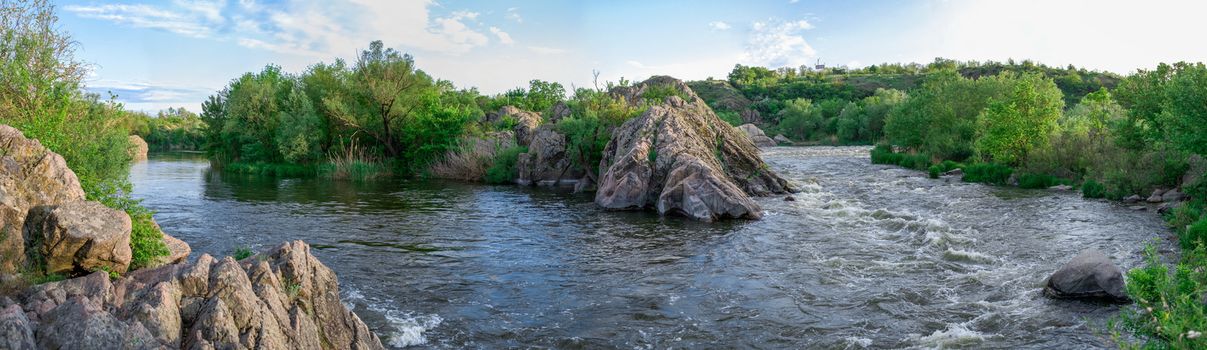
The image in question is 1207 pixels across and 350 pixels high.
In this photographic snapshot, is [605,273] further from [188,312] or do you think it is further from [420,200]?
[420,200]

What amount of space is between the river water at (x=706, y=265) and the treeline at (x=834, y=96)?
41808 mm

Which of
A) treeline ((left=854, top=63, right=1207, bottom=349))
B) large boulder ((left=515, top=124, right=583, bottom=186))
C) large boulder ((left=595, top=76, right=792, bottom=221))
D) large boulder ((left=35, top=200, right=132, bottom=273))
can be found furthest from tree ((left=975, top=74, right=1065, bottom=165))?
large boulder ((left=35, top=200, right=132, bottom=273))

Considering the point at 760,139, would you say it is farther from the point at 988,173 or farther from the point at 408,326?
the point at 408,326

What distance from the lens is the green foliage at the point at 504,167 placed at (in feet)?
132

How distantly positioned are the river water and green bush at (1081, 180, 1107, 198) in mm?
819

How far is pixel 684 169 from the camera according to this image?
25.7m

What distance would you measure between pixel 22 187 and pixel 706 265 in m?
13.0

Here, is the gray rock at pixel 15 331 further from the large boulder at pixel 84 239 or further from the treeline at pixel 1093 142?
the treeline at pixel 1093 142

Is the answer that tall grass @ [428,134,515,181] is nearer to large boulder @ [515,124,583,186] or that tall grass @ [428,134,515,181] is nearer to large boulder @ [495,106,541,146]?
large boulder @ [495,106,541,146]

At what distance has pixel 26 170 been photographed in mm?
9688

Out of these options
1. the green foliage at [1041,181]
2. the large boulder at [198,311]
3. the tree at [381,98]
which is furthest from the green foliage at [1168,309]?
the tree at [381,98]

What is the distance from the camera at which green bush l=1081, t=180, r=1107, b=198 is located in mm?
26875

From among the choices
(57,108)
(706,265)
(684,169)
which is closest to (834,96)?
(684,169)

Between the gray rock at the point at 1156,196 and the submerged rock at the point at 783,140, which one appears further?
the submerged rock at the point at 783,140
